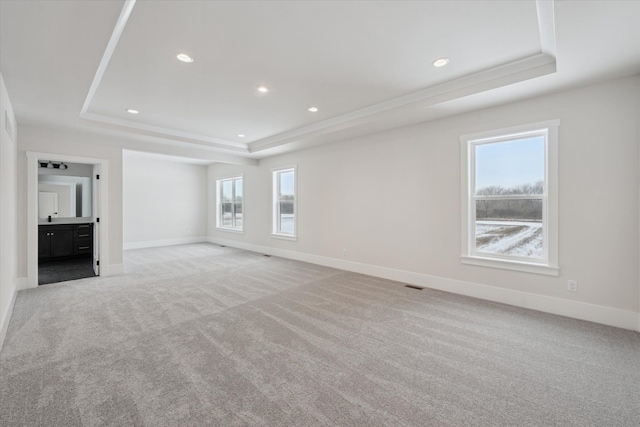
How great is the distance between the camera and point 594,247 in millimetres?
3045

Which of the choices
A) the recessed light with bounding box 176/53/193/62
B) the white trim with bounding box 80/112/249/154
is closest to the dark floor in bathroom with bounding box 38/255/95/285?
the white trim with bounding box 80/112/249/154

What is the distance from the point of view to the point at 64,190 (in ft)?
21.4

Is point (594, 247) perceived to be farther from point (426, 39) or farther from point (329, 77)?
point (329, 77)

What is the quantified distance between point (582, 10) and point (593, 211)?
2174 mm

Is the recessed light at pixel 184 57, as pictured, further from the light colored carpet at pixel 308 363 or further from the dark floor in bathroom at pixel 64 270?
the dark floor in bathroom at pixel 64 270

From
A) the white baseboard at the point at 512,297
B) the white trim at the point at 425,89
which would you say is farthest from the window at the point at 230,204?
the white baseboard at the point at 512,297

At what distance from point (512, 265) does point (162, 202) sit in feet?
29.7

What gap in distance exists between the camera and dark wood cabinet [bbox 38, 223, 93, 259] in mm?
6093

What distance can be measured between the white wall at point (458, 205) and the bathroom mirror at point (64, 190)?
4.77 m

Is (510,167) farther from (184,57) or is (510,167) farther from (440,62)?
(184,57)

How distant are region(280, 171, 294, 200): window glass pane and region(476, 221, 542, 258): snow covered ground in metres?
4.19

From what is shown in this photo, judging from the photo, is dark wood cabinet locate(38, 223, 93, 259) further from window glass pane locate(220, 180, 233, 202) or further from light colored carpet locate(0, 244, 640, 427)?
window glass pane locate(220, 180, 233, 202)

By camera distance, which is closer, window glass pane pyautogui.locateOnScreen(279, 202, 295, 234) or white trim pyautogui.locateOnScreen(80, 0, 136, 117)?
white trim pyautogui.locateOnScreen(80, 0, 136, 117)

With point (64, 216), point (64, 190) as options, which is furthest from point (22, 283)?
point (64, 190)
